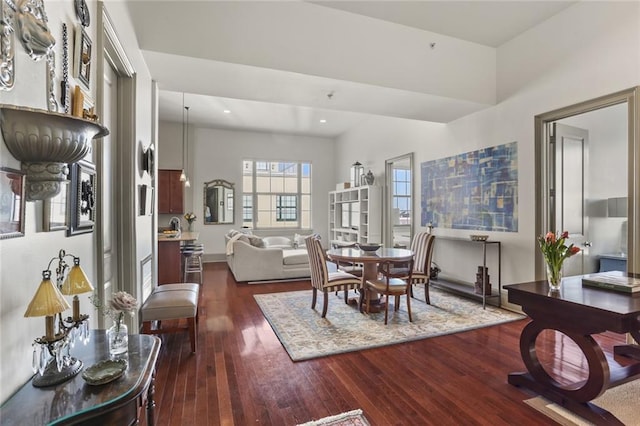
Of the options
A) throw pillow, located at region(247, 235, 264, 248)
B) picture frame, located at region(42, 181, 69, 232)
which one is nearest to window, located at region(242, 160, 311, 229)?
throw pillow, located at region(247, 235, 264, 248)

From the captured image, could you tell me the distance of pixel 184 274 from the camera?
19.2 feet

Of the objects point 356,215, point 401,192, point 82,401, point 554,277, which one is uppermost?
point 401,192

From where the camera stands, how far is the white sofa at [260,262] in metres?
5.70

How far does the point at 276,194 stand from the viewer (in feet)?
29.4

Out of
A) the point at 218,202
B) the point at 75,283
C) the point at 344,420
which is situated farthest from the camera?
the point at 218,202

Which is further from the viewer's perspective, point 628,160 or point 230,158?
point 230,158

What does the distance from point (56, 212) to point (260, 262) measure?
4.48 m

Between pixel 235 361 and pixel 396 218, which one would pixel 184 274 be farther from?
pixel 396 218

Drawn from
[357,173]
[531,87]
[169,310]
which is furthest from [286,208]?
[531,87]

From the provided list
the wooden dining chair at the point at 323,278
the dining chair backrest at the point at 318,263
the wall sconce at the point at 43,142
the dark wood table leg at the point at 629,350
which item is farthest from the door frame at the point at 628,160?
the wall sconce at the point at 43,142

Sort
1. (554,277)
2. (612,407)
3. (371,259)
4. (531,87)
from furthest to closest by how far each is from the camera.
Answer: (531,87) → (371,259) → (554,277) → (612,407)

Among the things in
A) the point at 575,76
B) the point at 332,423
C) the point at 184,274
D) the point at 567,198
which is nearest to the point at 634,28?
the point at 575,76

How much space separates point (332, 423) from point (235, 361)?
3.77ft

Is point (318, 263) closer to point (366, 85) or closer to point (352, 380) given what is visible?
point (352, 380)
